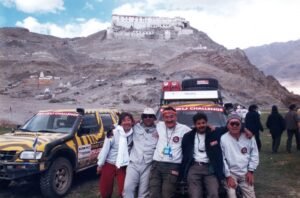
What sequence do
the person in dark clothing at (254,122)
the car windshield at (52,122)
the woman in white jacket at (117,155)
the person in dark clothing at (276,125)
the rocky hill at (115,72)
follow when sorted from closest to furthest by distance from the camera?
the woman in white jacket at (117,155) → the car windshield at (52,122) → the person in dark clothing at (254,122) → the person in dark clothing at (276,125) → the rocky hill at (115,72)

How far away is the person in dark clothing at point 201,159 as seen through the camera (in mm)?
5320

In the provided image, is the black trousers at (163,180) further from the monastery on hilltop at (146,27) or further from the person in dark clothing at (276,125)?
the monastery on hilltop at (146,27)

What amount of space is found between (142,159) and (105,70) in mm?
82256

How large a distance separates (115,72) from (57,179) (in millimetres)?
76934

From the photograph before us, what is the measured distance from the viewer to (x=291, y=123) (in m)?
→ 13.8

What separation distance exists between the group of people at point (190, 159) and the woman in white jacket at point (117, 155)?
16 cm

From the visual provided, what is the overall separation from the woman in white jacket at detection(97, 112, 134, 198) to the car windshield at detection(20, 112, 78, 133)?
2351mm

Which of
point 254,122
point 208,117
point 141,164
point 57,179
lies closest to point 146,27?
point 254,122

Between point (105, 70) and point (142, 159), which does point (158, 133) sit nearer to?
point (142, 159)

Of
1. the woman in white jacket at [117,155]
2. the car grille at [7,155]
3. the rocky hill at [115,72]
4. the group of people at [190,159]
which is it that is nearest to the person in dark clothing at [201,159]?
the group of people at [190,159]

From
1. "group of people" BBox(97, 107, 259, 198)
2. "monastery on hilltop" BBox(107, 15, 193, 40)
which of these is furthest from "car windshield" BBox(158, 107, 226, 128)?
"monastery on hilltop" BBox(107, 15, 193, 40)

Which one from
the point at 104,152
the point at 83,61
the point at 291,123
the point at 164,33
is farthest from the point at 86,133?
the point at 164,33

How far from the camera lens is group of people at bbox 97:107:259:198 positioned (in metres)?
5.36

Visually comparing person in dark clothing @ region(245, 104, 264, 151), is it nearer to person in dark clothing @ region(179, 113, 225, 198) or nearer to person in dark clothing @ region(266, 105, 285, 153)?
person in dark clothing @ region(266, 105, 285, 153)
